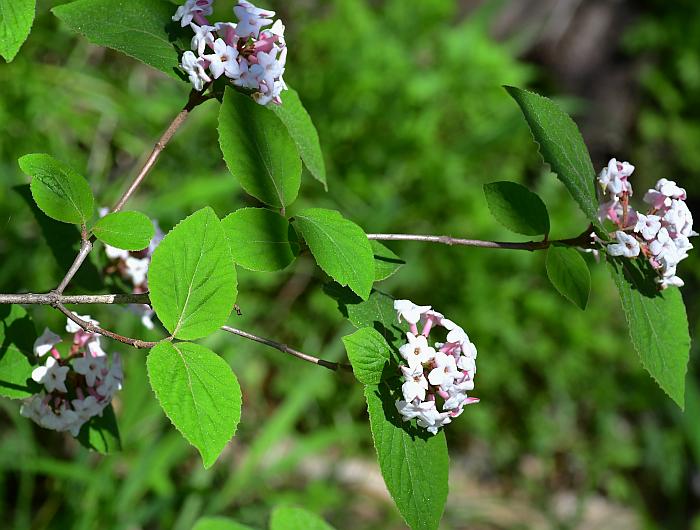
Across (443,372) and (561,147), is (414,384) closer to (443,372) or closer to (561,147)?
(443,372)

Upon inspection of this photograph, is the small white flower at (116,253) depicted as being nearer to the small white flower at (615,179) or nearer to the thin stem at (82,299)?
the thin stem at (82,299)

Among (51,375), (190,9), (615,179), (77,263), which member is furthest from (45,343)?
(615,179)

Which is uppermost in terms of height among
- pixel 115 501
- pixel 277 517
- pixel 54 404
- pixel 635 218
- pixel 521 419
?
pixel 635 218

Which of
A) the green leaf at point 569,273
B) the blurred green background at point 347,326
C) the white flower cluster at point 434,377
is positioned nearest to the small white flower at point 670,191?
the green leaf at point 569,273

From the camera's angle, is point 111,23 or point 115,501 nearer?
point 111,23

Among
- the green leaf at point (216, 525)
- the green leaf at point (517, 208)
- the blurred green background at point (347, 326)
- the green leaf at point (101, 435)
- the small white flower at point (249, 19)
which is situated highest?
the small white flower at point (249, 19)

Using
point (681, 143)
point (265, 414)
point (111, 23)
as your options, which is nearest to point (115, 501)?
point (265, 414)

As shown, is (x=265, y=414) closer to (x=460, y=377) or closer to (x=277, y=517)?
(x=277, y=517)
